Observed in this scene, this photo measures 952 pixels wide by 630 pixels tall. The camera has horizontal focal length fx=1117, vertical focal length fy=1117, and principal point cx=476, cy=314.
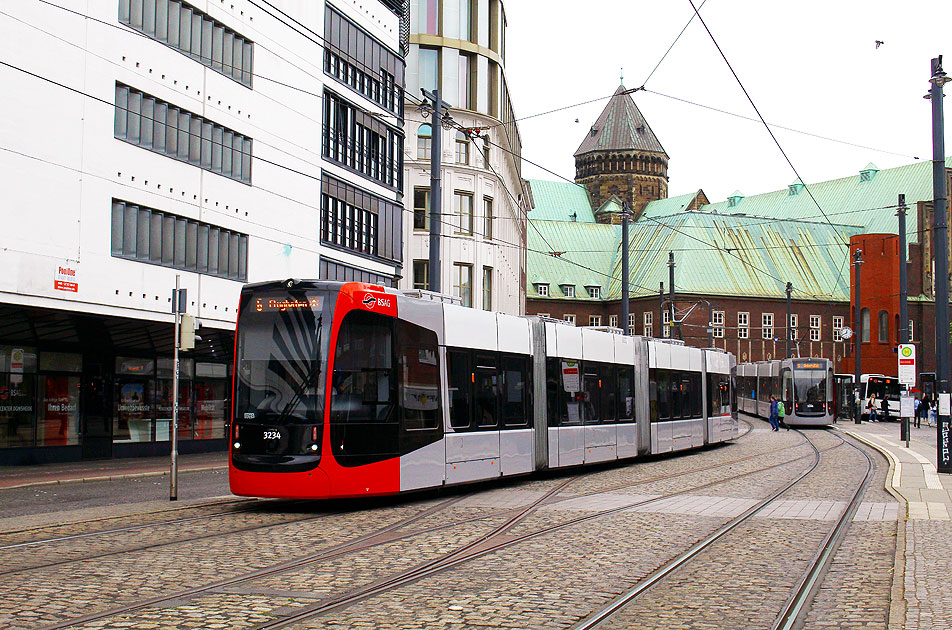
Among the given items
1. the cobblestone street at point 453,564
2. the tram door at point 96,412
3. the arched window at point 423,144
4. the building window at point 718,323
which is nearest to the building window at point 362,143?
the arched window at point 423,144

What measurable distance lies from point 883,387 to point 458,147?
3438 centimetres

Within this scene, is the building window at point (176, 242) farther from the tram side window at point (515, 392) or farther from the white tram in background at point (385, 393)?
the tram side window at point (515, 392)

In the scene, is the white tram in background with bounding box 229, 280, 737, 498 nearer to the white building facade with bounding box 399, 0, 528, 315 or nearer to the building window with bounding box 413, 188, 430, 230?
the white building facade with bounding box 399, 0, 528, 315

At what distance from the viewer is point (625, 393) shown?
81.2 feet

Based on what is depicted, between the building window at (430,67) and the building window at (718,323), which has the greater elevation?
the building window at (430,67)

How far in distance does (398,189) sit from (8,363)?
19.4 m

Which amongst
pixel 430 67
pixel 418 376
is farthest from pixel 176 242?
pixel 430 67

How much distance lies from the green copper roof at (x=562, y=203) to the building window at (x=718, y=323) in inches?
1256

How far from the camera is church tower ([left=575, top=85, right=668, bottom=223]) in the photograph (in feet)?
403

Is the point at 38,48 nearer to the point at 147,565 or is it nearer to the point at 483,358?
the point at 483,358

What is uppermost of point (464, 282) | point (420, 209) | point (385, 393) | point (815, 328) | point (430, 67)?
point (430, 67)

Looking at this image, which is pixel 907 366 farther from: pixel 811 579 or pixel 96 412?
pixel 96 412

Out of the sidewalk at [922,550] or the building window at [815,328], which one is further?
the building window at [815,328]

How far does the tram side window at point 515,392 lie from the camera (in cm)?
1880
